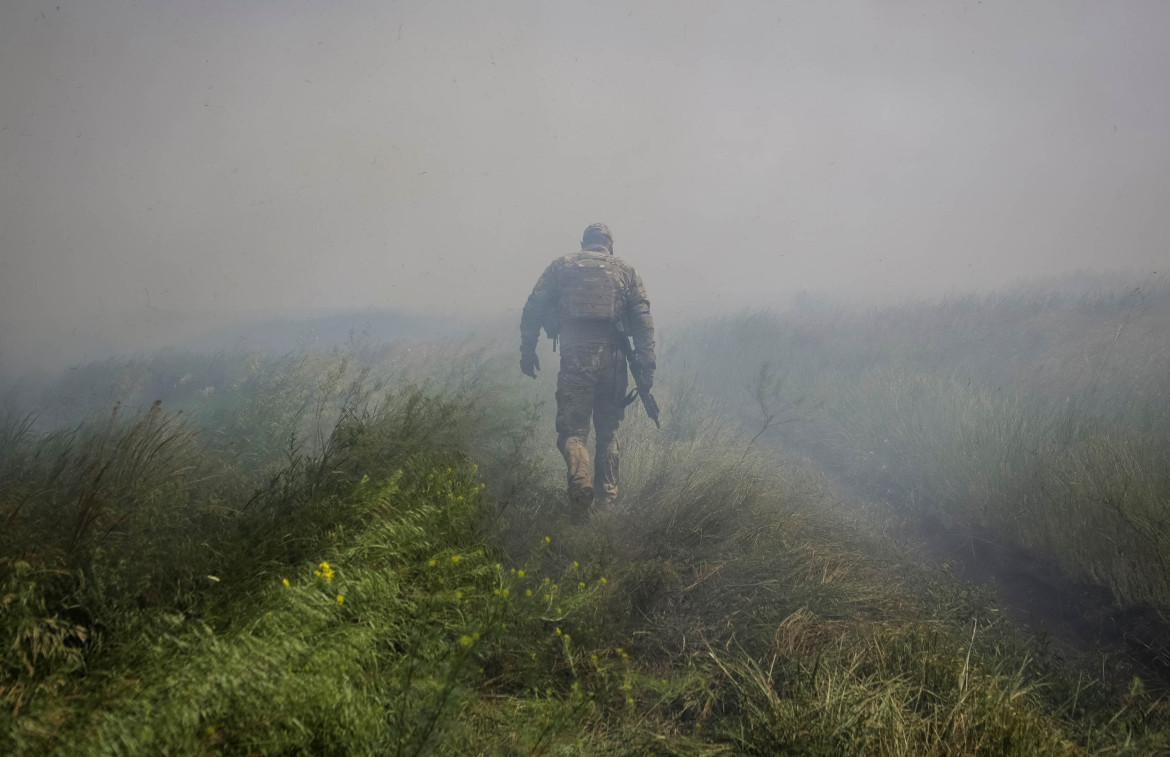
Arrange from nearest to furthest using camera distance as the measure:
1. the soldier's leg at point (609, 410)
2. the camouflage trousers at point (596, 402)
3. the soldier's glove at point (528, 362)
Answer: the camouflage trousers at point (596, 402)
the soldier's leg at point (609, 410)
the soldier's glove at point (528, 362)

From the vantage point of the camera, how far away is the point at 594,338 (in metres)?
5.66

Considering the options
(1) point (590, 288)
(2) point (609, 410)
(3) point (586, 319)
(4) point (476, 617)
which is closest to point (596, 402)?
(2) point (609, 410)

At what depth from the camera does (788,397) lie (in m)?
9.72

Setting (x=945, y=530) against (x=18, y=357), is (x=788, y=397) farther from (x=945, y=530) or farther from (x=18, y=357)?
(x=18, y=357)

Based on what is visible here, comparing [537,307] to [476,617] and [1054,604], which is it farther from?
[1054,604]

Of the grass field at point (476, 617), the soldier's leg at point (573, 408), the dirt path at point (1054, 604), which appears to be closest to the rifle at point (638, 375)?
the soldier's leg at point (573, 408)

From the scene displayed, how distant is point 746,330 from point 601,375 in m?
7.89

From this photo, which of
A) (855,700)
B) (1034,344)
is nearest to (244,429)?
(855,700)

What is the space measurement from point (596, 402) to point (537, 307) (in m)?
1.36

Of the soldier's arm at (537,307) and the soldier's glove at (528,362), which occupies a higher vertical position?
the soldier's arm at (537,307)

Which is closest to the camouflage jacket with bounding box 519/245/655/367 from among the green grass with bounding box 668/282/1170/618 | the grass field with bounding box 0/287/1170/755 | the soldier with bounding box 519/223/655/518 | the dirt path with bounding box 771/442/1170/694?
the soldier with bounding box 519/223/655/518

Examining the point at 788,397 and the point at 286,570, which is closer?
the point at 286,570

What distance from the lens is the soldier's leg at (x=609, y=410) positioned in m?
5.57

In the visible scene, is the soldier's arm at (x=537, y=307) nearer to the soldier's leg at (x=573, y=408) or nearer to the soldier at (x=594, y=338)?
the soldier at (x=594, y=338)
